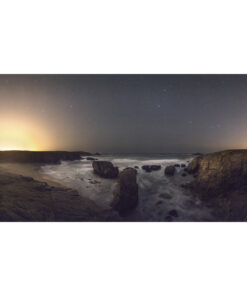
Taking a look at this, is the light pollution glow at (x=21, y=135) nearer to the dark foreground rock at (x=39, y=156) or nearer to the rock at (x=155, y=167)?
the dark foreground rock at (x=39, y=156)

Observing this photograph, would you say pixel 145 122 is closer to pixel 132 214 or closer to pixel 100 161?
pixel 100 161

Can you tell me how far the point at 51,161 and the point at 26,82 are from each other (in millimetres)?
1557

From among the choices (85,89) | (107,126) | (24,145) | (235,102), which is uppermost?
(85,89)

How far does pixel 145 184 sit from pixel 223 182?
150 cm

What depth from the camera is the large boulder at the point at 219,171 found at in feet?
8.50

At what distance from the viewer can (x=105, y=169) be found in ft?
8.61

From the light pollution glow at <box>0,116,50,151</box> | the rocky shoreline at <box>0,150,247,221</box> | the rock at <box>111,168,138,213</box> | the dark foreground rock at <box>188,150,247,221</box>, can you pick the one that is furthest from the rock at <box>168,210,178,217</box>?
the light pollution glow at <box>0,116,50,151</box>

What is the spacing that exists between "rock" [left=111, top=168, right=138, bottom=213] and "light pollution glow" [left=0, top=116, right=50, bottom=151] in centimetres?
157

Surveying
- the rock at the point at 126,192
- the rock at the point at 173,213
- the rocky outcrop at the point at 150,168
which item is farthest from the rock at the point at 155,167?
the rock at the point at 173,213

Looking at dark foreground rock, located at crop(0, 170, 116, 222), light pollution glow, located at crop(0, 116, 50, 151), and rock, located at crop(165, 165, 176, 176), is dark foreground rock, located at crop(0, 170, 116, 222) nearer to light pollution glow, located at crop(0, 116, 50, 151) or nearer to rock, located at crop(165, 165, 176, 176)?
light pollution glow, located at crop(0, 116, 50, 151)

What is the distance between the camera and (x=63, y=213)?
104 inches

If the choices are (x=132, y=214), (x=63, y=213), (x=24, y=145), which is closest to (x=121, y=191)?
(x=132, y=214)

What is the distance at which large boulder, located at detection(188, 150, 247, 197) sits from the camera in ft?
8.50

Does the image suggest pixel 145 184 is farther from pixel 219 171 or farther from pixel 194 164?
pixel 219 171
